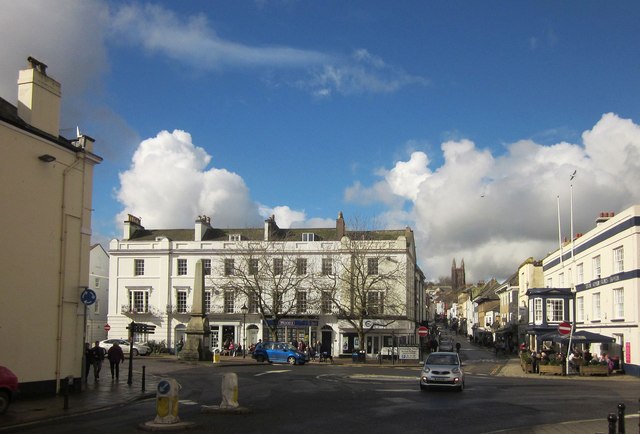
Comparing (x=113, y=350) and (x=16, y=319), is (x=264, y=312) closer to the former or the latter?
(x=113, y=350)

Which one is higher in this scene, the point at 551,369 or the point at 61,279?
the point at 61,279

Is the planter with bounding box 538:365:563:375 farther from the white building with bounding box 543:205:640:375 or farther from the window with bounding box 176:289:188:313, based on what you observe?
the window with bounding box 176:289:188:313

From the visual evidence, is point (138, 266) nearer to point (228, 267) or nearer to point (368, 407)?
point (228, 267)

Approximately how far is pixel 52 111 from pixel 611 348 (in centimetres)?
3444

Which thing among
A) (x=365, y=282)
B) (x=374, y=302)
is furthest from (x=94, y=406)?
(x=374, y=302)

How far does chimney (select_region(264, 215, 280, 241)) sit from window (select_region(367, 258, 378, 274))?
10.9 m

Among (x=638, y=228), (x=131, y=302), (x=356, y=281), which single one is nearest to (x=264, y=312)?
(x=356, y=281)

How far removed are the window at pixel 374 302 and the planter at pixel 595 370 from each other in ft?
73.2

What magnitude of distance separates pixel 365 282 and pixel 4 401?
42.4 m

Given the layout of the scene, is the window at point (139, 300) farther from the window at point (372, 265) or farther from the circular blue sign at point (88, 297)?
the circular blue sign at point (88, 297)

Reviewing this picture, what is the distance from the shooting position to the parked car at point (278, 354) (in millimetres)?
45688

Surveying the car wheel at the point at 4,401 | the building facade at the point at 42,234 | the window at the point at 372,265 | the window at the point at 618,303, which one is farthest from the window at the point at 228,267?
the car wheel at the point at 4,401

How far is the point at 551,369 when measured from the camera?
127ft


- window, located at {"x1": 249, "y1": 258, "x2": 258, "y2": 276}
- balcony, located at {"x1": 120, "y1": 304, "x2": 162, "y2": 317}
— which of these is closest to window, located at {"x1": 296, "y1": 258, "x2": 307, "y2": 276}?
window, located at {"x1": 249, "y1": 258, "x2": 258, "y2": 276}
